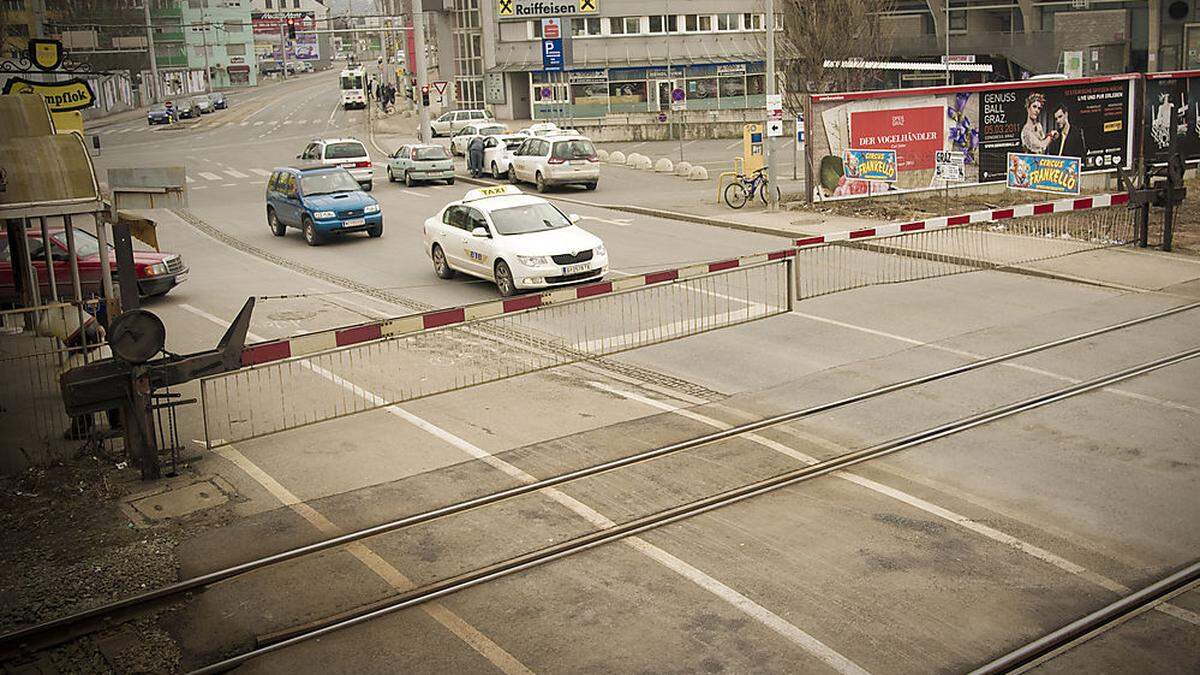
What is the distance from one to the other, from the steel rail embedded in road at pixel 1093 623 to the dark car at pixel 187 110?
269ft

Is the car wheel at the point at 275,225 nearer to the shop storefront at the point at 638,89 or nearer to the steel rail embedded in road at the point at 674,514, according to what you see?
the steel rail embedded in road at the point at 674,514

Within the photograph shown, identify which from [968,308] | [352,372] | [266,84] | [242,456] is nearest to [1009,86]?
[968,308]

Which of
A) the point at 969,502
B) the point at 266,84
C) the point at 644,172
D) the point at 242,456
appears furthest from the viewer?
the point at 266,84

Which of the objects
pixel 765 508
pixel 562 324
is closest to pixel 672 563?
pixel 765 508

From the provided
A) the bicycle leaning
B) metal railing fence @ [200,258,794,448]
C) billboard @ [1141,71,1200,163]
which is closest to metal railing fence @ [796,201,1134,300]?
metal railing fence @ [200,258,794,448]

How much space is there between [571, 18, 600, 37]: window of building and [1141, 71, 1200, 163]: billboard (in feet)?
153

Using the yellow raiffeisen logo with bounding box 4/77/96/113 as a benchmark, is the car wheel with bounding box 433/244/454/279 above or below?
below

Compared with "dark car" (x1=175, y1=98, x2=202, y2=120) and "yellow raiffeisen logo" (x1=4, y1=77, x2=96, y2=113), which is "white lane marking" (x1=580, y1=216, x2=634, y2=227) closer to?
"yellow raiffeisen logo" (x1=4, y1=77, x2=96, y2=113)

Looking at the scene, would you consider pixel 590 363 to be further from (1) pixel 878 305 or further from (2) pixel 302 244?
(2) pixel 302 244

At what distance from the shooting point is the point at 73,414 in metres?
10.2

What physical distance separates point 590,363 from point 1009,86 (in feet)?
59.4

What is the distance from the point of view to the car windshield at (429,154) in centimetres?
3906

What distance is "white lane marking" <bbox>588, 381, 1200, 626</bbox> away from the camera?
804cm

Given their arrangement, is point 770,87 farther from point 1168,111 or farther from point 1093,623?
point 1093,623
